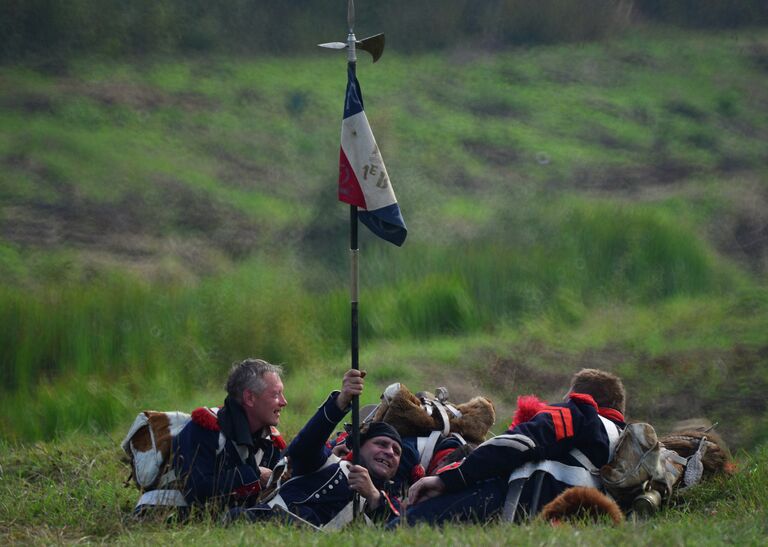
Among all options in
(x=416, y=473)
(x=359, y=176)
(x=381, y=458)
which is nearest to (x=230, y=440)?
(x=381, y=458)

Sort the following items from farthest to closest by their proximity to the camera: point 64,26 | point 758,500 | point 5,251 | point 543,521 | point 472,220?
point 64,26 < point 472,220 < point 5,251 < point 758,500 < point 543,521

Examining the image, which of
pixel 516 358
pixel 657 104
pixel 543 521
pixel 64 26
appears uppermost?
pixel 64 26

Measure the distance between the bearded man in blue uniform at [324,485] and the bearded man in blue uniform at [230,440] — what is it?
0.69ft

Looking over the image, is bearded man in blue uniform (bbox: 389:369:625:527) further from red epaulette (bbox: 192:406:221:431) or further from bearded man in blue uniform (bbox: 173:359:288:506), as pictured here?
red epaulette (bbox: 192:406:221:431)

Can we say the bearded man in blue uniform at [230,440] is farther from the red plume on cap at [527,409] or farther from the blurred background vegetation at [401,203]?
the blurred background vegetation at [401,203]

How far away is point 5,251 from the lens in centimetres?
1591

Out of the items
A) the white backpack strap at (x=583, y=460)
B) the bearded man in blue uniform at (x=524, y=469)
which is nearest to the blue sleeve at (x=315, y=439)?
the bearded man in blue uniform at (x=524, y=469)

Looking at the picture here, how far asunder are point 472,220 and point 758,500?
10.2 metres

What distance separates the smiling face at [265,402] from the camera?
7.18 meters

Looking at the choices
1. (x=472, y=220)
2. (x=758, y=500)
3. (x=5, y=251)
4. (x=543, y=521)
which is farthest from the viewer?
(x=472, y=220)

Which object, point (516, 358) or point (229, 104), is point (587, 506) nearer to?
point (516, 358)

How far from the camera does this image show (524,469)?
6852 millimetres

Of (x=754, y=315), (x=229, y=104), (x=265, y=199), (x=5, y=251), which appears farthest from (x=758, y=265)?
(x=5, y=251)

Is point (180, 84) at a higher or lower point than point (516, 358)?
higher
